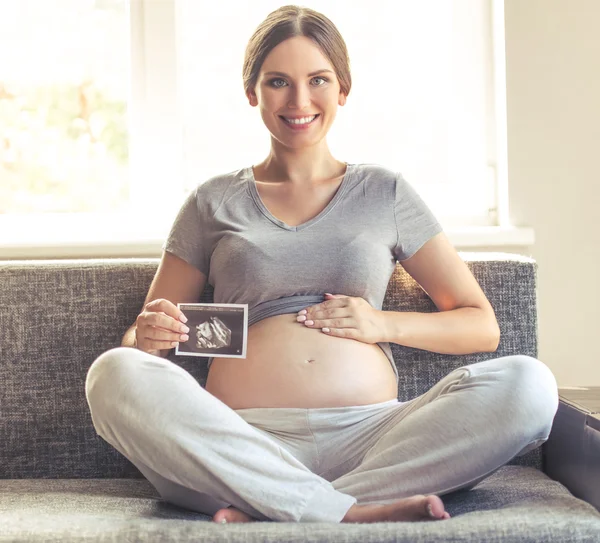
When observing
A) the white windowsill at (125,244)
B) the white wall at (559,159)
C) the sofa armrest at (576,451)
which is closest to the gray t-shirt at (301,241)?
the sofa armrest at (576,451)

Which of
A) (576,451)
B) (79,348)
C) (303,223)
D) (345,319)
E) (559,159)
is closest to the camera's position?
(576,451)

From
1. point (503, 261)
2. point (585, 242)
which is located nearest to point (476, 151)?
point (585, 242)

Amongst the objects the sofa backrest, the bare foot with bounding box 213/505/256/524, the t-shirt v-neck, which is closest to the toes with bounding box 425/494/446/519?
the bare foot with bounding box 213/505/256/524

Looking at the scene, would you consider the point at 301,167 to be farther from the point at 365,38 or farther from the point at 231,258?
the point at 365,38

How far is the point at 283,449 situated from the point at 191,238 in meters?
0.69

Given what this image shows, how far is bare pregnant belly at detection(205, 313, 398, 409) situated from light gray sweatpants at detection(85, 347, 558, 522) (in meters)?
0.22

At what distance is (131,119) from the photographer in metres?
2.80

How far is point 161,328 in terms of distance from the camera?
6.00 feet

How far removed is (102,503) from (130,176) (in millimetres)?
1354

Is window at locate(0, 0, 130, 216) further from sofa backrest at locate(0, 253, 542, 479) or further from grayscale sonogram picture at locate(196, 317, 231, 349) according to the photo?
grayscale sonogram picture at locate(196, 317, 231, 349)

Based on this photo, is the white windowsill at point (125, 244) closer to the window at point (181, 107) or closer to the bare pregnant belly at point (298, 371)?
the window at point (181, 107)

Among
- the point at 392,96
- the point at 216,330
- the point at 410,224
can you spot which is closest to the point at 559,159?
the point at 392,96

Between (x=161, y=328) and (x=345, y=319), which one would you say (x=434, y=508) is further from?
(x=161, y=328)

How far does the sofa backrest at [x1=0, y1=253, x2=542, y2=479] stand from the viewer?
209cm
